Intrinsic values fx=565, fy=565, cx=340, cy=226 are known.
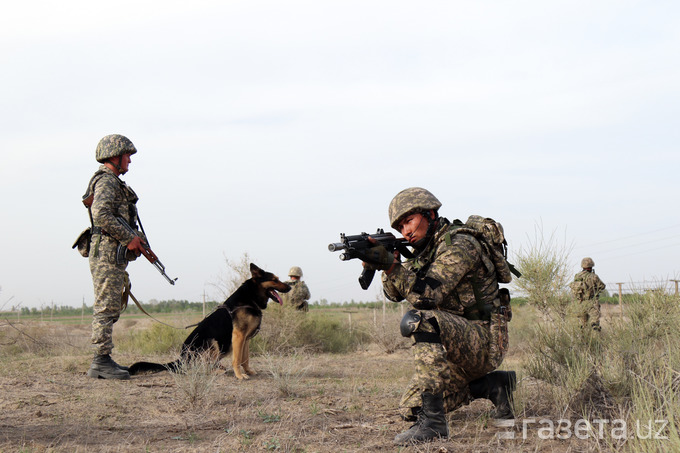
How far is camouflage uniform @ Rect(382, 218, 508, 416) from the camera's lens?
3.92m

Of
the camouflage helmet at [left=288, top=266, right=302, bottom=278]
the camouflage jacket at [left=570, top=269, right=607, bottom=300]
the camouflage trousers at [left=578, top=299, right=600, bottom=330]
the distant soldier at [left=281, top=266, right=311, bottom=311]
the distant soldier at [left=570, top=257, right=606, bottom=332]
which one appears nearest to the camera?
the camouflage trousers at [left=578, top=299, right=600, bottom=330]

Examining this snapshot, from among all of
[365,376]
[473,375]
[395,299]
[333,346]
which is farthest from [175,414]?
[333,346]

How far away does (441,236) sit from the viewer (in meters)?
4.24

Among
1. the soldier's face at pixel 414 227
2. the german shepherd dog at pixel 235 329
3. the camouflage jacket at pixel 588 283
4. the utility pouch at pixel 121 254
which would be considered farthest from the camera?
the camouflage jacket at pixel 588 283

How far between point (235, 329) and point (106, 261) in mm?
1756

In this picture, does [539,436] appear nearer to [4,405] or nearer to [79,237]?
[4,405]

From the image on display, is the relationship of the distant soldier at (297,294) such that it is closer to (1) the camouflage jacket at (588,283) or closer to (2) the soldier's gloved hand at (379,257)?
(1) the camouflage jacket at (588,283)

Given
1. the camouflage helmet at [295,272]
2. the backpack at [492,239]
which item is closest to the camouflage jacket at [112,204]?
the backpack at [492,239]

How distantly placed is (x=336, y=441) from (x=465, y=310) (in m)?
1.36

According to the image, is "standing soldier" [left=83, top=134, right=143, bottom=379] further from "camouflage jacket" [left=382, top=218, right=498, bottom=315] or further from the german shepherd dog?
"camouflage jacket" [left=382, top=218, right=498, bottom=315]

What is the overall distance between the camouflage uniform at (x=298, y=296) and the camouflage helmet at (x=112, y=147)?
18.3 feet

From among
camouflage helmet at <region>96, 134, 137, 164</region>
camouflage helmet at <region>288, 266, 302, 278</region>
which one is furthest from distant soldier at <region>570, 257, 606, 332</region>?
camouflage helmet at <region>96, 134, 137, 164</region>

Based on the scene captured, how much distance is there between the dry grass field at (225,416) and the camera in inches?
149

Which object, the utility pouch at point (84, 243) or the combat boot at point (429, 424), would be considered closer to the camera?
the combat boot at point (429, 424)
